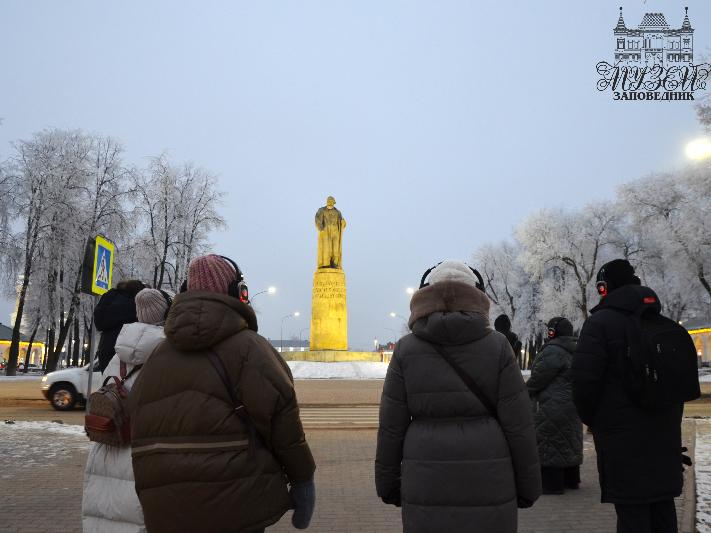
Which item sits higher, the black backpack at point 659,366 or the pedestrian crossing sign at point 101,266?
the pedestrian crossing sign at point 101,266

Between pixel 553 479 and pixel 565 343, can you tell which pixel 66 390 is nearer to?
pixel 553 479

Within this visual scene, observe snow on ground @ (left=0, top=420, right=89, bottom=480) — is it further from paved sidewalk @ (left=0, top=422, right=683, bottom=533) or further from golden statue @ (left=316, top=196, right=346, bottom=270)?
golden statue @ (left=316, top=196, right=346, bottom=270)

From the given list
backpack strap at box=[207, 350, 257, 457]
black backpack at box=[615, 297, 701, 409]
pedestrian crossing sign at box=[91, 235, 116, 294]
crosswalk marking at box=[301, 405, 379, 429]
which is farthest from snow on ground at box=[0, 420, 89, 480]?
black backpack at box=[615, 297, 701, 409]

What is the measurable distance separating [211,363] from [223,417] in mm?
247

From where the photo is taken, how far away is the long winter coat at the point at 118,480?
11.6 ft

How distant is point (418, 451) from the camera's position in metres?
3.38

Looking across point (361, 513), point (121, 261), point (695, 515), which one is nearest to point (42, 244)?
point (121, 261)

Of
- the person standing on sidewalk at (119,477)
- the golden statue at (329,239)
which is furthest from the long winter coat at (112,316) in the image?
the golden statue at (329,239)

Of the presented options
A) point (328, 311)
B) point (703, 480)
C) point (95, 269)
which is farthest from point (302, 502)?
point (328, 311)

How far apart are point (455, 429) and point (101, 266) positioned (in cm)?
699

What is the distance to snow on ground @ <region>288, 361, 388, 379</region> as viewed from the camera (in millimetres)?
34469

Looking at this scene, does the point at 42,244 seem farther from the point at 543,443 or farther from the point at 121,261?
the point at 543,443

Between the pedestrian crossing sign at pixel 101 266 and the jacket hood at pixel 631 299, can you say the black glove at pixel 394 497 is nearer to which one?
the jacket hood at pixel 631 299

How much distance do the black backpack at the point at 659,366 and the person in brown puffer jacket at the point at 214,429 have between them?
2.22 metres
